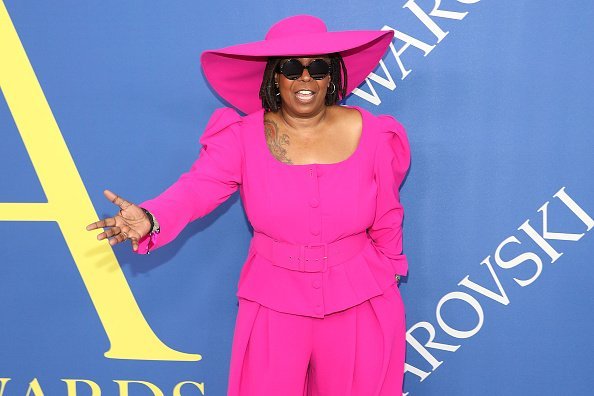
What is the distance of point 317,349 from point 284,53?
2.56 ft

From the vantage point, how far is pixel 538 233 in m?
2.40

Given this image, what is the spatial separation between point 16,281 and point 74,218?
0.31 metres

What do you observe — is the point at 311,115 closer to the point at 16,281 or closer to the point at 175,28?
the point at 175,28

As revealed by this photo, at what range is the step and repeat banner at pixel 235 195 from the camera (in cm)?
231

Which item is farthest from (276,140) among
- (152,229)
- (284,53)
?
(152,229)

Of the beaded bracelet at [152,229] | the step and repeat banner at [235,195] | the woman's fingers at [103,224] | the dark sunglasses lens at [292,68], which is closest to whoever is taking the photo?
the woman's fingers at [103,224]

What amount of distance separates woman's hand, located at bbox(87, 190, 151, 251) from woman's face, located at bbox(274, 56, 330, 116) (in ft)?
1.60

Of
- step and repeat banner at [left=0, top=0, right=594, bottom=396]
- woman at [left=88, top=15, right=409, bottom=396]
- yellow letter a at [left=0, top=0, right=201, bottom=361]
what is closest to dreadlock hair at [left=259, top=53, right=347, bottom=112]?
woman at [left=88, top=15, right=409, bottom=396]

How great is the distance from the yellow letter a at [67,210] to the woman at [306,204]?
0.59 metres

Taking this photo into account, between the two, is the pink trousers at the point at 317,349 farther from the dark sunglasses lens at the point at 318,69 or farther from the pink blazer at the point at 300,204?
the dark sunglasses lens at the point at 318,69

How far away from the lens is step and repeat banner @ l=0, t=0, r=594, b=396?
231 centimetres

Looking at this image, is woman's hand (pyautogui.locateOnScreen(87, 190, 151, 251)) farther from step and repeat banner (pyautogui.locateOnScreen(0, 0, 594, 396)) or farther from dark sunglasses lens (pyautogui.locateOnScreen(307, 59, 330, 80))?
step and repeat banner (pyautogui.locateOnScreen(0, 0, 594, 396))

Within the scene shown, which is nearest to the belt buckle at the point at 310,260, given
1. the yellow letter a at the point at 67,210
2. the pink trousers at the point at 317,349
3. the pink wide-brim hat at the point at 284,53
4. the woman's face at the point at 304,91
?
the pink trousers at the point at 317,349

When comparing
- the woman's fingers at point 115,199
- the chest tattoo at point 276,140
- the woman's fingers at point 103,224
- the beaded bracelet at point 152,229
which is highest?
the chest tattoo at point 276,140
